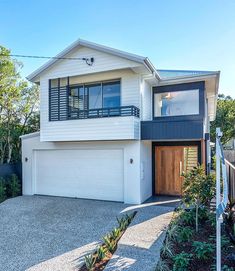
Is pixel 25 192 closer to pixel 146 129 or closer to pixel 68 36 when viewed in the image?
pixel 146 129

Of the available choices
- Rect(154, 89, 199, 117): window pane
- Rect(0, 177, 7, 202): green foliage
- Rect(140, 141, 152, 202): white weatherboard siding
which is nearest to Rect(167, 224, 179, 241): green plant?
Rect(140, 141, 152, 202): white weatherboard siding

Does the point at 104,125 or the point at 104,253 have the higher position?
the point at 104,125

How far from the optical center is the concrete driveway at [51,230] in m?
5.24

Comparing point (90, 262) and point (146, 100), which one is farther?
point (146, 100)

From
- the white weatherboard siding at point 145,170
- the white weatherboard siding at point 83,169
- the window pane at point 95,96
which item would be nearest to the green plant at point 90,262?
the white weatherboard siding at point 83,169

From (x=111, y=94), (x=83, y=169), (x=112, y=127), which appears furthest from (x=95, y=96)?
(x=83, y=169)

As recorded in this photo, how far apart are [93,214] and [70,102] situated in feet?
17.3

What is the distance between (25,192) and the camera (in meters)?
12.3

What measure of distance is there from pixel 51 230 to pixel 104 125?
460 centimetres

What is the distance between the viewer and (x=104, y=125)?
32.7ft

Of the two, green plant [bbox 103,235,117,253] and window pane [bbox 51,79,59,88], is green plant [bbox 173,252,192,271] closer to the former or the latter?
green plant [bbox 103,235,117,253]

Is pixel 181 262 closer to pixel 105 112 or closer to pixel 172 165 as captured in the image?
pixel 105 112

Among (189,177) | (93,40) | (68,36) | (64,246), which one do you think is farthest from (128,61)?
(64,246)

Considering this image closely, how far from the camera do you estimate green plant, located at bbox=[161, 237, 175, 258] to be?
17.3 ft
